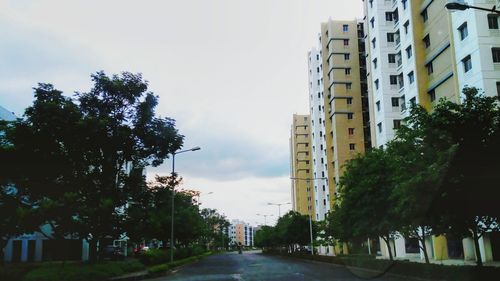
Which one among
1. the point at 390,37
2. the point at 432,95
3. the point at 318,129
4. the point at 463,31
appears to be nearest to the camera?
the point at 463,31

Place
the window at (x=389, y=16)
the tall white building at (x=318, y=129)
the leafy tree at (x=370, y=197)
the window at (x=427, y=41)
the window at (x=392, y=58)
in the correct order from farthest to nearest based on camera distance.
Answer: the tall white building at (x=318, y=129), the window at (x=389, y=16), the window at (x=392, y=58), the window at (x=427, y=41), the leafy tree at (x=370, y=197)

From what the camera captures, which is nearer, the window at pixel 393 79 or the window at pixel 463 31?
the window at pixel 463 31

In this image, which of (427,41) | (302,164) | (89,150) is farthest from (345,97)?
(89,150)

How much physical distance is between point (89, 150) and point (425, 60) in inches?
1383

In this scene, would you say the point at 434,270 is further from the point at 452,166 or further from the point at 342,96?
the point at 342,96

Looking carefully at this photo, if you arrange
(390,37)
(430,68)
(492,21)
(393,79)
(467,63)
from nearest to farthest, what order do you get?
(492,21)
(467,63)
(430,68)
(393,79)
(390,37)

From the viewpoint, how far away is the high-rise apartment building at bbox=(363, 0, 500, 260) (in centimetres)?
3759

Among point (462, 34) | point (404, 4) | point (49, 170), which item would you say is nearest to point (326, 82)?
point (404, 4)

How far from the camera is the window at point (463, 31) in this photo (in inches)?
1563

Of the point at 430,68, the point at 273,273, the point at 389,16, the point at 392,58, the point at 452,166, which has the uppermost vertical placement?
the point at 389,16

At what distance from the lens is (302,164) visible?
13012 centimetres

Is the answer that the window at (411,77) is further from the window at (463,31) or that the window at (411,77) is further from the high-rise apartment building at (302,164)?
the high-rise apartment building at (302,164)

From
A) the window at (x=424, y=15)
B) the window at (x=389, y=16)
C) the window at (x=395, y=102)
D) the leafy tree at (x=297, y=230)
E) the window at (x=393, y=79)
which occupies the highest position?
the window at (x=389, y=16)

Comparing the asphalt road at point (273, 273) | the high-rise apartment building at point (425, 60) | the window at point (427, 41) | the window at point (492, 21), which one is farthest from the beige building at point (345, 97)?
the asphalt road at point (273, 273)
